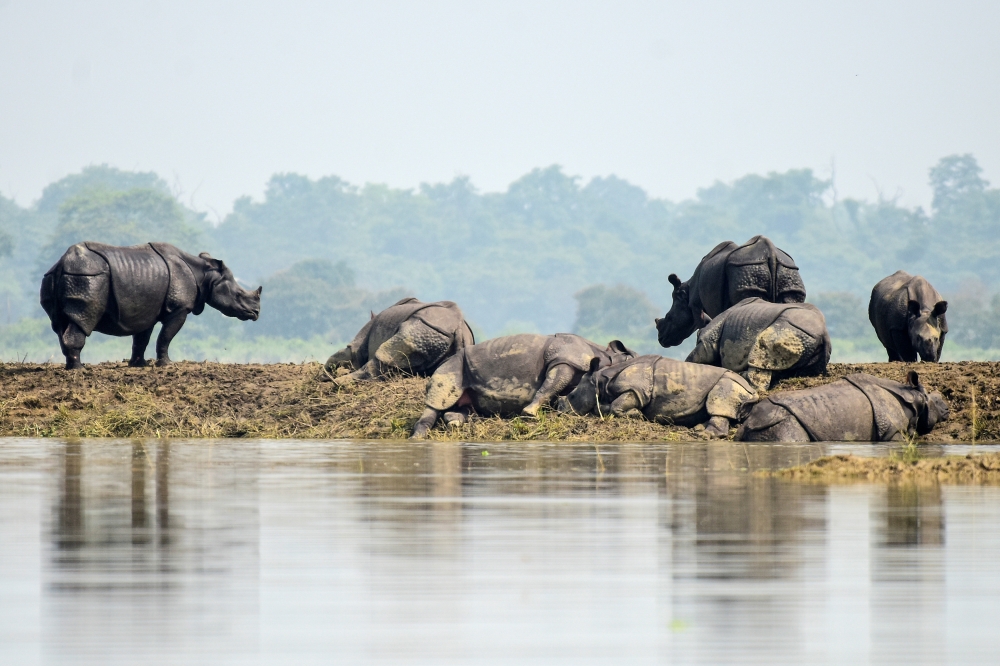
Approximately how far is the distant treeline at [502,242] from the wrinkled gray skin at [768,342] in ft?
287

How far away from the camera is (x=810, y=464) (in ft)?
37.2

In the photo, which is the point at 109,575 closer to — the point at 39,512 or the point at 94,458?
A: the point at 39,512

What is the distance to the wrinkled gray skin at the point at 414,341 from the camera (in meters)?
20.4

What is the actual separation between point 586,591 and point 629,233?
502 ft

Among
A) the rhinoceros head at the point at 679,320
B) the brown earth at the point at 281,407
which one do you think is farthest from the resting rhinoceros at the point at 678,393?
the rhinoceros head at the point at 679,320

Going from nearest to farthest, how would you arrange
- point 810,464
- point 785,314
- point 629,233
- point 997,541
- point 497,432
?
point 997,541 < point 810,464 < point 497,432 < point 785,314 < point 629,233

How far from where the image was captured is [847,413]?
1532cm

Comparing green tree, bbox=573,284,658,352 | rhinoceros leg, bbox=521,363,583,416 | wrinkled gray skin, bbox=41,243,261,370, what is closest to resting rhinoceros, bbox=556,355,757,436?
rhinoceros leg, bbox=521,363,583,416

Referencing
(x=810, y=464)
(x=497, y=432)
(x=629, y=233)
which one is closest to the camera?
(x=810, y=464)

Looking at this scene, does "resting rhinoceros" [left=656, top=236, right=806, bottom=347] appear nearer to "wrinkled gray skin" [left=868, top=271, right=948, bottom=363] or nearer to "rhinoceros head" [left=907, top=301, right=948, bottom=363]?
"wrinkled gray skin" [left=868, top=271, right=948, bottom=363]

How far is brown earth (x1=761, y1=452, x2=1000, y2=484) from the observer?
10531mm

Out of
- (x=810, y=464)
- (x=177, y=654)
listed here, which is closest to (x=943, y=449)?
(x=810, y=464)

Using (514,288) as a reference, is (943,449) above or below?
below

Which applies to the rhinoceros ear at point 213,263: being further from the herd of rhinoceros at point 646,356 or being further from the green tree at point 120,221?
the green tree at point 120,221
